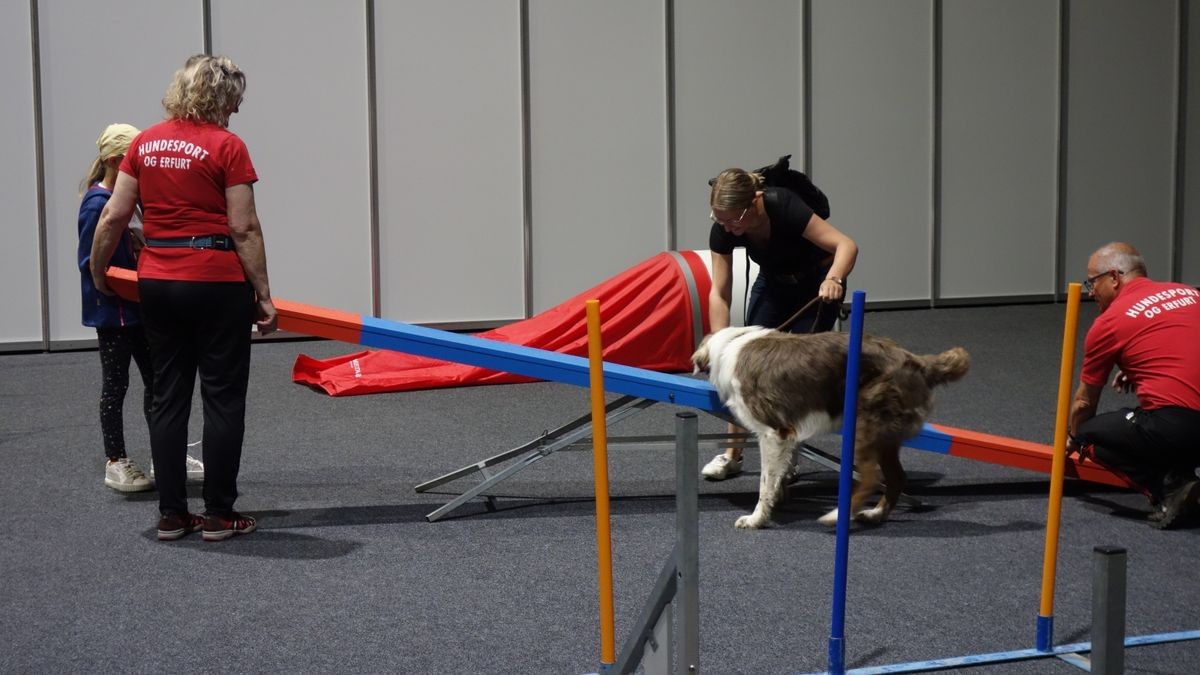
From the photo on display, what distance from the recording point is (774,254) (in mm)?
4219

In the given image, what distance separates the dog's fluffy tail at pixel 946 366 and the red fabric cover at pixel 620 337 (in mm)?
2825

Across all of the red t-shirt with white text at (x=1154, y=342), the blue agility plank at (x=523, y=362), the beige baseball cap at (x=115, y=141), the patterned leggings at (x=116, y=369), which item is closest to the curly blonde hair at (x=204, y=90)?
the beige baseball cap at (x=115, y=141)

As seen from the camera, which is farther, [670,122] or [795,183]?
[670,122]

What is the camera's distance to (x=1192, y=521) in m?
3.80

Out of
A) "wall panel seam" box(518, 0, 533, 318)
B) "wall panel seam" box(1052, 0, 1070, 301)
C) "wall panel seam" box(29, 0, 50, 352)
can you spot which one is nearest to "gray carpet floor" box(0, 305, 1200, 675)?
"wall panel seam" box(29, 0, 50, 352)

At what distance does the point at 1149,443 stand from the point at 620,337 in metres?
3.16

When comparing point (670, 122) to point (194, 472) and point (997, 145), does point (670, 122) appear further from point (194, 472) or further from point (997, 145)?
point (194, 472)

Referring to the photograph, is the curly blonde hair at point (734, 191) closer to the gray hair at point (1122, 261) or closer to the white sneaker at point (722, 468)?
the white sneaker at point (722, 468)

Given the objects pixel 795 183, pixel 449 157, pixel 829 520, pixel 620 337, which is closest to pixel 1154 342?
pixel 829 520

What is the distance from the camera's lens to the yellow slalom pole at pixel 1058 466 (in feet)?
8.30

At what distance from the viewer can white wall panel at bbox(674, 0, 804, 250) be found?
28.6ft

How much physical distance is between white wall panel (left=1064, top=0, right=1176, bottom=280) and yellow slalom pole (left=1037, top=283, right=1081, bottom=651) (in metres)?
7.53

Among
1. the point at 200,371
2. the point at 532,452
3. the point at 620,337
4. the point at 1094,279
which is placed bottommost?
the point at 532,452

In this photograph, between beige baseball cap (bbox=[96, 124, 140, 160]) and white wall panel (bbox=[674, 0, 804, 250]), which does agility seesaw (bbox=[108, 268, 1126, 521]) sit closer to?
beige baseball cap (bbox=[96, 124, 140, 160])
